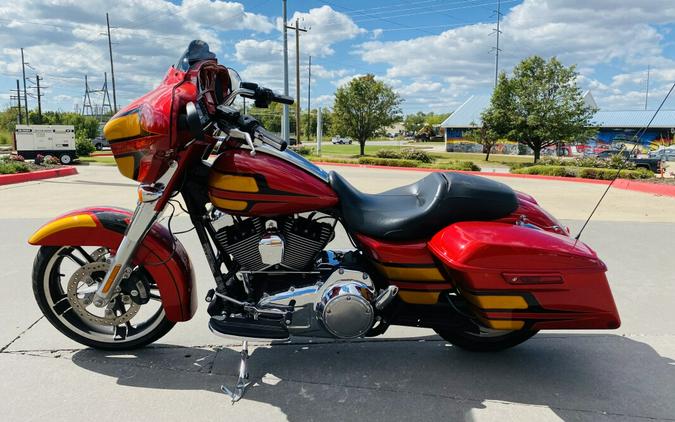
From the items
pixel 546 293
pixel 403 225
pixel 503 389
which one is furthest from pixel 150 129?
pixel 503 389

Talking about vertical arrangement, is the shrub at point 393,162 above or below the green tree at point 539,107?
below

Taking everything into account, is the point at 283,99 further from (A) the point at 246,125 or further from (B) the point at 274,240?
(B) the point at 274,240

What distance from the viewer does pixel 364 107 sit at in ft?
109

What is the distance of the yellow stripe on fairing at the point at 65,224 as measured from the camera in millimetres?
2861

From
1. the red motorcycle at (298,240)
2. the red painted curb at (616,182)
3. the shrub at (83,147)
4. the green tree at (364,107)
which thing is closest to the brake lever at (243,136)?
the red motorcycle at (298,240)

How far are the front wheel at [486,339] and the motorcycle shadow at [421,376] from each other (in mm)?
58

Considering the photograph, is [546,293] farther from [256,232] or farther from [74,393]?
[74,393]

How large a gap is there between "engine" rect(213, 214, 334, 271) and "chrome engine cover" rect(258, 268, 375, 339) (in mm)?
163

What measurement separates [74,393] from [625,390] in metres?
3.08

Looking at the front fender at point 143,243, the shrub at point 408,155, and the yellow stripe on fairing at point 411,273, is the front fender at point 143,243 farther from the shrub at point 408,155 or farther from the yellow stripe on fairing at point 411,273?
the shrub at point 408,155

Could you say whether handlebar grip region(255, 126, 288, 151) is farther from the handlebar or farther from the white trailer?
the white trailer

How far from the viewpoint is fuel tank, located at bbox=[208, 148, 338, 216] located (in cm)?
253

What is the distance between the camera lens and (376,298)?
2684 mm

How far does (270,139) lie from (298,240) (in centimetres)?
57
